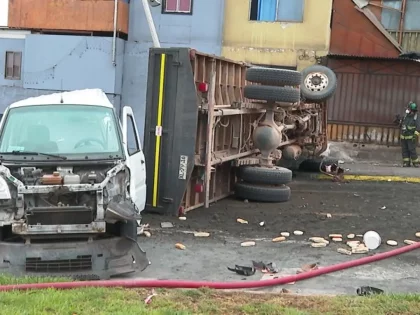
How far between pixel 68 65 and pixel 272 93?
12.9 meters

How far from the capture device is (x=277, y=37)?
66.5 feet

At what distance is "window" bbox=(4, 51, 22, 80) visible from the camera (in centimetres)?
2227

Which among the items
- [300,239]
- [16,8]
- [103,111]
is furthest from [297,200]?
[16,8]

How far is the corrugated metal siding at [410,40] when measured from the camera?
22.1 m

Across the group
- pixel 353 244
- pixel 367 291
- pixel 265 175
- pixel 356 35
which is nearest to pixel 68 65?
pixel 356 35

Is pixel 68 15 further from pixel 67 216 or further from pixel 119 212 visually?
pixel 119 212

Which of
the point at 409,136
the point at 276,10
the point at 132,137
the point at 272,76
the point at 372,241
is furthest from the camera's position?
the point at 276,10

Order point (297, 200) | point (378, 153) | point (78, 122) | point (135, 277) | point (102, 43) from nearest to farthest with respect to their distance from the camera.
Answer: point (135, 277) → point (78, 122) → point (297, 200) → point (378, 153) → point (102, 43)

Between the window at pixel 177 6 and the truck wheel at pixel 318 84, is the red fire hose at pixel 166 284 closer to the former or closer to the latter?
the truck wheel at pixel 318 84

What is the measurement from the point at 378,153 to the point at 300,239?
40.9 feet

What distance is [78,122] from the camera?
6.70 meters

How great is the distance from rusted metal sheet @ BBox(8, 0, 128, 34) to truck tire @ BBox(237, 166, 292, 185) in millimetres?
12269

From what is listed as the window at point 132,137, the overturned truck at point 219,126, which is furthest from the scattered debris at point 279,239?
the window at point 132,137

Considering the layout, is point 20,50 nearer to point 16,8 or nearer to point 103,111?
point 16,8
